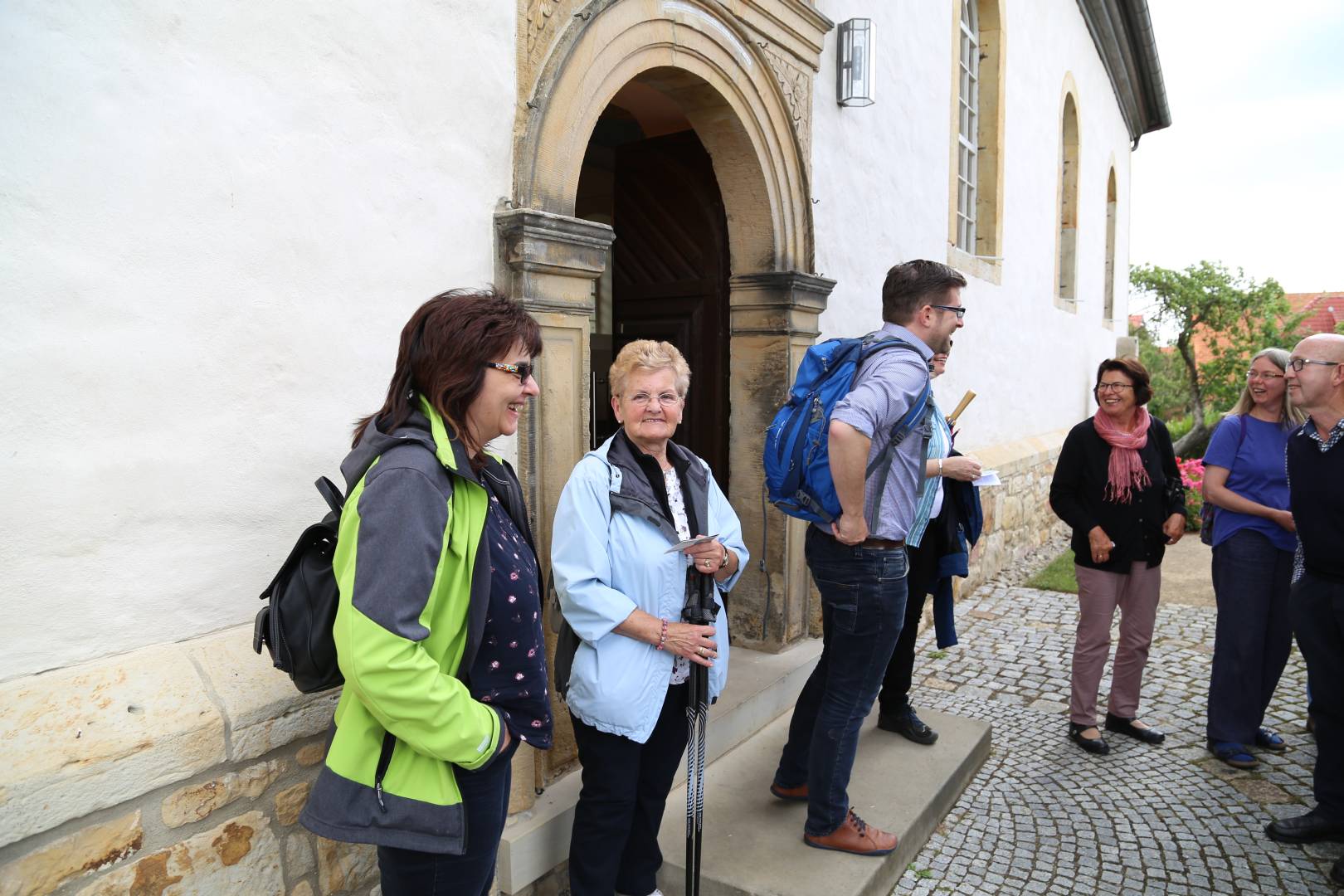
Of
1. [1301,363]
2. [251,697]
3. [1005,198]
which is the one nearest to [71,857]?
[251,697]

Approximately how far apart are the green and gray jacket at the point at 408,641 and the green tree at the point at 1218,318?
1900cm

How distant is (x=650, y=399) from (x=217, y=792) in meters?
1.44

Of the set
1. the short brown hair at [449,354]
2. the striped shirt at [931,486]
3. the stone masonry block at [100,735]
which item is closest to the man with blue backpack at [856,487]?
the striped shirt at [931,486]

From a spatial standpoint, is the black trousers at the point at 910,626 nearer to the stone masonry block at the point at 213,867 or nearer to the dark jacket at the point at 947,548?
the dark jacket at the point at 947,548

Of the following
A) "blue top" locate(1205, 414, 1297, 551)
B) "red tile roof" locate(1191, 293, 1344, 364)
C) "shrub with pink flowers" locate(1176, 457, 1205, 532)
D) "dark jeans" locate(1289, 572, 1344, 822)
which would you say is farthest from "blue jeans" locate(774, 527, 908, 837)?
"red tile roof" locate(1191, 293, 1344, 364)

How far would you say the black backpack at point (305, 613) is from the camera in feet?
5.32

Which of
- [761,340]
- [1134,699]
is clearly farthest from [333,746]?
[1134,699]

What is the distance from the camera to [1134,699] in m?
4.20

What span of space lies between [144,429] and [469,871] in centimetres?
118

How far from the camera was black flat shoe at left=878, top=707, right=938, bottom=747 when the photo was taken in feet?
12.4

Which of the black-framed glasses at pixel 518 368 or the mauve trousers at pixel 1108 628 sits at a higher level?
the black-framed glasses at pixel 518 368

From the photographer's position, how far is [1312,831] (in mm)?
3244

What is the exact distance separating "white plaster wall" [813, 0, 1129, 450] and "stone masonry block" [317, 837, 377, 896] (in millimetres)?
3515

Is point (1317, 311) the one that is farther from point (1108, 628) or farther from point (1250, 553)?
point (1108, 628)
